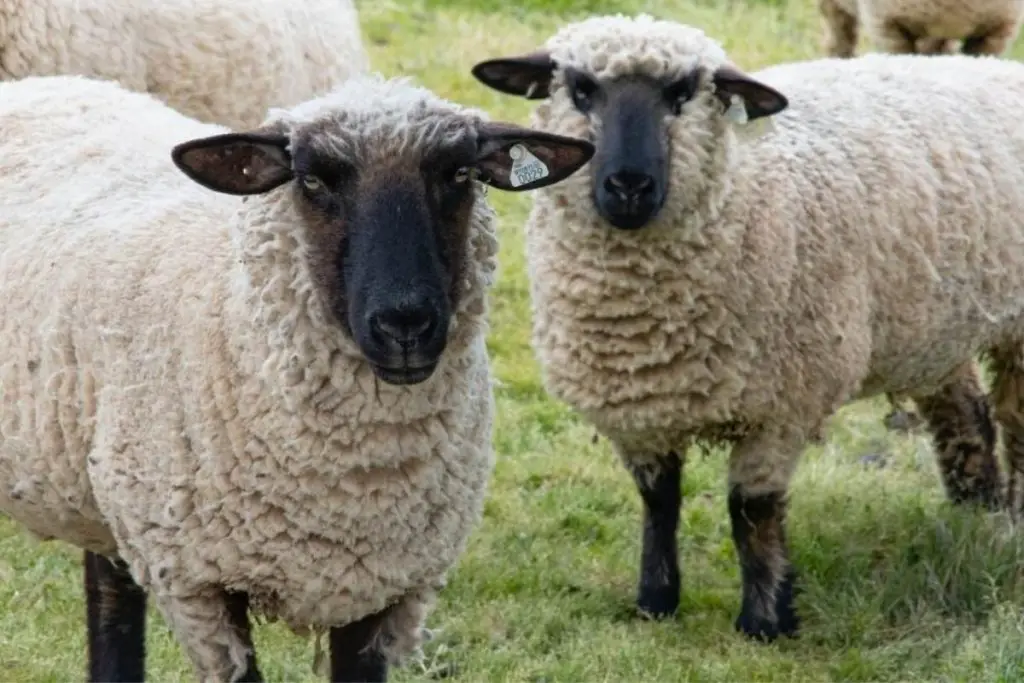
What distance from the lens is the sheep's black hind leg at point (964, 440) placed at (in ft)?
20.3

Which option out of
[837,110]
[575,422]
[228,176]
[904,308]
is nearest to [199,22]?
[575,422]

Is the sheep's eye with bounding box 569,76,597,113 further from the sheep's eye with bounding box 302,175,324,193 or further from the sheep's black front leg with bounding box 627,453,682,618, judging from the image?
the sheep's eye with bounding box 302,175,324,193

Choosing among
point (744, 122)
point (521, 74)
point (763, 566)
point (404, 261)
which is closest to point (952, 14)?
point (744, 122)

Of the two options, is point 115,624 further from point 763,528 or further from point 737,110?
point 737,110

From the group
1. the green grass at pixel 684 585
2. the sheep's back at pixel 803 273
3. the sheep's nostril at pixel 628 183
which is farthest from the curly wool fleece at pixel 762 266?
the green grass at pixel 684 585

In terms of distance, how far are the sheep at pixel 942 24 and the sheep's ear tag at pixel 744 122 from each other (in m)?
3.40

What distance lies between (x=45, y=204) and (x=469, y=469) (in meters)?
1.21

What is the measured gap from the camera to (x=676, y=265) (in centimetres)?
508

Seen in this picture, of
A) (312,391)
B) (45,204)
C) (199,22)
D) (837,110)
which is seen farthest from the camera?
(199,22)

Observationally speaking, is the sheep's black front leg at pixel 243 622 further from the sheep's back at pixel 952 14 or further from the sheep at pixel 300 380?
the sheep's back at pixel 952 14

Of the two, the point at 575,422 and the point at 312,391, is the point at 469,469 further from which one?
the point at 575,422

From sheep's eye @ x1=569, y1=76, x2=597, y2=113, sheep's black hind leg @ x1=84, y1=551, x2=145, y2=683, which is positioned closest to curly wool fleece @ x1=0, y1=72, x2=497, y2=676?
sheep's black hind leg @ x1=84, y1=551, x2=145, y2=683

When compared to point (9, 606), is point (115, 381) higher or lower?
higher

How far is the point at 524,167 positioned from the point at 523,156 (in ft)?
0.07
